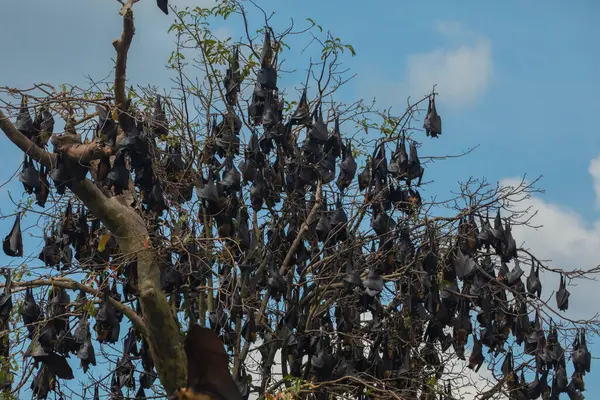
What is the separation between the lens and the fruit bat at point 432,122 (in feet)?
36.3

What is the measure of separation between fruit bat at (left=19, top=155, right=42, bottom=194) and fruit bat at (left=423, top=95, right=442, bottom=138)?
4841 mm

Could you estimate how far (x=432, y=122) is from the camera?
1109 cm

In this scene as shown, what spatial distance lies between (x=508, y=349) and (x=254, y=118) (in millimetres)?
3936

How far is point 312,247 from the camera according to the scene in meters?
10.6

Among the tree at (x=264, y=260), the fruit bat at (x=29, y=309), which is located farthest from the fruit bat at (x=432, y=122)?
the fruit bat at (x=29, y=309)

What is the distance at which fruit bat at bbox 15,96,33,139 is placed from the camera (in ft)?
27.1

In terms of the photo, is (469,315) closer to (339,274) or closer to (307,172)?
(339,274)

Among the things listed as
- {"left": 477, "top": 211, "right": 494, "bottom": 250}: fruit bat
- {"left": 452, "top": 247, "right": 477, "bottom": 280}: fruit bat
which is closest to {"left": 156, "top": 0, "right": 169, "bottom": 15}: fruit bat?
{"left": 452, "top": 247, "right": 477, "bottom": 280}: fruit bat

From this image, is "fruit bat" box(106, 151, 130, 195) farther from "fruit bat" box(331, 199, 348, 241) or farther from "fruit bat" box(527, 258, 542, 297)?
"fruit bat" box(527, 258, 542, 297)

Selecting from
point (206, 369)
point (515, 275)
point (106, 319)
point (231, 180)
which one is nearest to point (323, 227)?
point (231, 180)

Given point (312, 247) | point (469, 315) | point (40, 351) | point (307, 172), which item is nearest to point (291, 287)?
point (312, 247)

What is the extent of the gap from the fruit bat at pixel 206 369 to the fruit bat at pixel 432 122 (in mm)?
4425

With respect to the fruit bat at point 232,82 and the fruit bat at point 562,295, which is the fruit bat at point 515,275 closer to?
the fruit bat at point 562,295

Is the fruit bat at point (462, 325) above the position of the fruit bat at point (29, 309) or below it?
above
